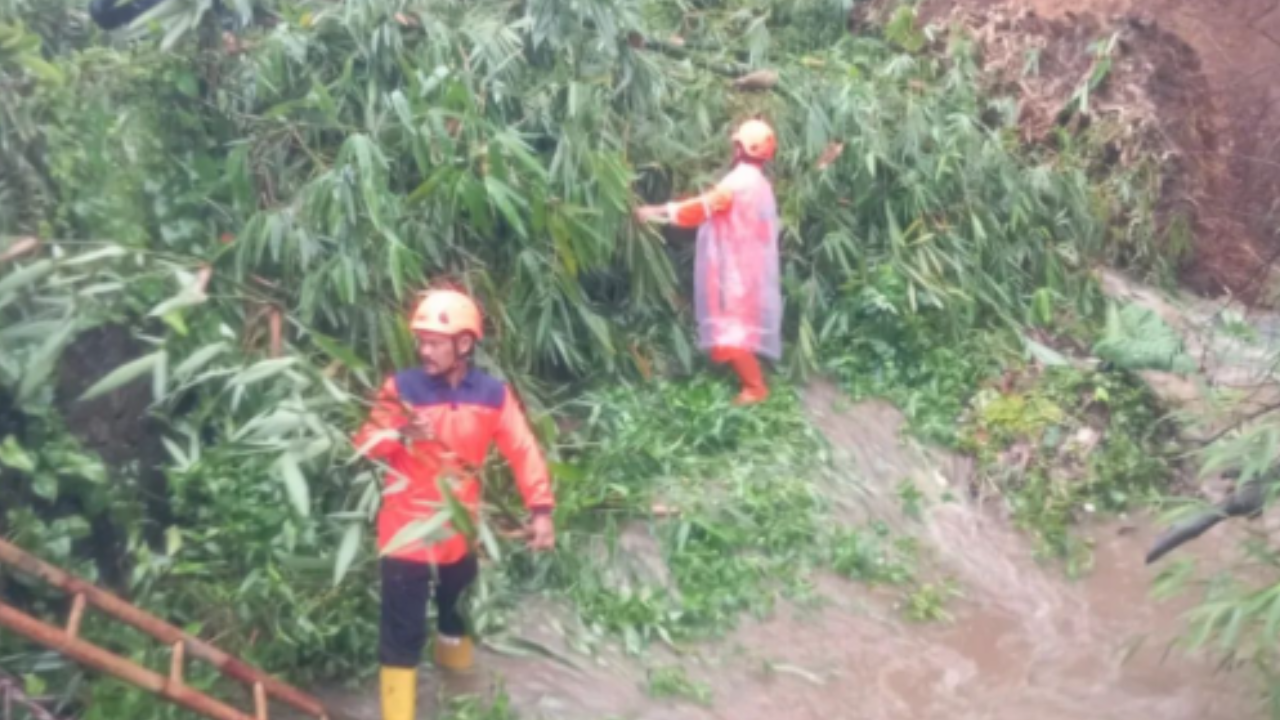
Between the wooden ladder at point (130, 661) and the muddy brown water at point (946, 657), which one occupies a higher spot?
the wooden ladder at point (130, 661)

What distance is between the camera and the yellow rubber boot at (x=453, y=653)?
6.00 meters

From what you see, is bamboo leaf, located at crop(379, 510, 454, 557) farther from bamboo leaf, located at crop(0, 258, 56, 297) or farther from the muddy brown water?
Answer: bamboo leaf, located at crop(0, 258, 56, 297)

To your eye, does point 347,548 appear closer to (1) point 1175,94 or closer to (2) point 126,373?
(2) point 126,373

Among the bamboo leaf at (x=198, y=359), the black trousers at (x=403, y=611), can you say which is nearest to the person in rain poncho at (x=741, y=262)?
the black trousers at (x=403, y=611)

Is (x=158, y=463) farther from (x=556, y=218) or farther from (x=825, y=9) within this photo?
(x=825, y=9)

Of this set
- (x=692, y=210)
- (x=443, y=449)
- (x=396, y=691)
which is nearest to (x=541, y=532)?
(x=443, y=449)

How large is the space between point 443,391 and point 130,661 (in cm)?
120

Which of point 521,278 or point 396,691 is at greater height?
point 521,278

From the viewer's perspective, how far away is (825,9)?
10555 mm

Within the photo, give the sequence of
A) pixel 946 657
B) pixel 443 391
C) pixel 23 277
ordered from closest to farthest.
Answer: pixel 23 277
pixel 443 391
pixel 946 657

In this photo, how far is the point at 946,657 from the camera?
6.91m

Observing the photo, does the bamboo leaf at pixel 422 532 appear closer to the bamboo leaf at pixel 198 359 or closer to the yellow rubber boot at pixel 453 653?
the bamboo leaf at pixel 198 359

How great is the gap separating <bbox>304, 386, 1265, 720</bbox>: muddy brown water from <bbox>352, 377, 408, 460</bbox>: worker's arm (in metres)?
0.97

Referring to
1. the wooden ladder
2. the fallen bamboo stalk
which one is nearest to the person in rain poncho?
the wooden ladder
